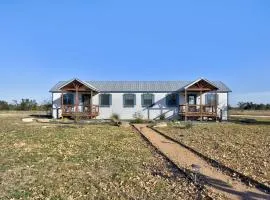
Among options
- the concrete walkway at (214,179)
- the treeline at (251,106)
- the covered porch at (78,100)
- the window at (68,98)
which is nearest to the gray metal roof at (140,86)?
the window at (68,98)

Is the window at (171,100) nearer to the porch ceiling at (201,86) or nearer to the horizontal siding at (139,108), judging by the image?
the horizontal siding at (139,108)

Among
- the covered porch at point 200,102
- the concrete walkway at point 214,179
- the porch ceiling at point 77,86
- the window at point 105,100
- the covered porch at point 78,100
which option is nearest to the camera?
the concrete walkway at point 214,179

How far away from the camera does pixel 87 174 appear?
32.6 ft

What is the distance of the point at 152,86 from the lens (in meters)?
39.1

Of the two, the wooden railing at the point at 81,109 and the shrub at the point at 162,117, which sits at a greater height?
the wooden railing at the point at 81,109

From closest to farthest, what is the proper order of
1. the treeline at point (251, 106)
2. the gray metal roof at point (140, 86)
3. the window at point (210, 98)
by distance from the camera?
1. the window at point (210, 98)
2. the gray metal roof at point (140, 86)
3. the treeline at point (251, 106)

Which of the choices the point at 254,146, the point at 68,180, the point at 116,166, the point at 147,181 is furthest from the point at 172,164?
the point at 254,146

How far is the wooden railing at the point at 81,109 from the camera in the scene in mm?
36878

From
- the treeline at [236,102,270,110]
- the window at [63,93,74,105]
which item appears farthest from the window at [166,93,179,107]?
the treeline at [236,102,270,110]

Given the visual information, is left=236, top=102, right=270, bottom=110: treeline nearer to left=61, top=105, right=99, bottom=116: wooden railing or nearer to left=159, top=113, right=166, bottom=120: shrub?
left=159, top=113, right=166, bottom=120: shrub

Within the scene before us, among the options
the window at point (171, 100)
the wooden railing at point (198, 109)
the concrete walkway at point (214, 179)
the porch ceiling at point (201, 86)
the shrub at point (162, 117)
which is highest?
the porch ceiling at point (201, 86)

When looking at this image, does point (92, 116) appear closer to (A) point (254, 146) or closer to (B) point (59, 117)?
(B) point (59, 117)

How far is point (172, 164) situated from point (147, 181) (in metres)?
2.50

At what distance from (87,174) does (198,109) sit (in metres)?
27.8
